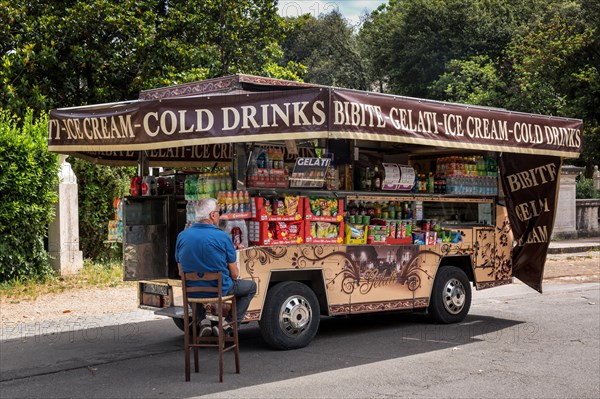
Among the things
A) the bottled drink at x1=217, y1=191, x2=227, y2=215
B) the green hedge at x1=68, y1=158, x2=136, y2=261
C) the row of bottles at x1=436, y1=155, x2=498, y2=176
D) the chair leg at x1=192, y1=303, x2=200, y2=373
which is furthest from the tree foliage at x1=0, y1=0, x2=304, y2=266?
the chair leg at x1=192, y1=303, x2=200, y2=373

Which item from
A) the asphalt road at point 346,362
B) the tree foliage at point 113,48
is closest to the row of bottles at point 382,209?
the asphalt road at point 346,362

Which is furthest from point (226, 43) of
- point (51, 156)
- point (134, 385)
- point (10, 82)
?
point (134, 385)

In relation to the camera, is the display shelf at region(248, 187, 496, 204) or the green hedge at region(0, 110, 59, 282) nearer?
the display shelf at region(248, 187, 496, 204)

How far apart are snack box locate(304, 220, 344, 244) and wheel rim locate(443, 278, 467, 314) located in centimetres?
208

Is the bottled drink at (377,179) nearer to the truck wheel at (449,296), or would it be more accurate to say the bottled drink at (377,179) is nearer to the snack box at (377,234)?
the snack box at (377,234)

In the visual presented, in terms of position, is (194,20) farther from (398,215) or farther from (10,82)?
(398,215)

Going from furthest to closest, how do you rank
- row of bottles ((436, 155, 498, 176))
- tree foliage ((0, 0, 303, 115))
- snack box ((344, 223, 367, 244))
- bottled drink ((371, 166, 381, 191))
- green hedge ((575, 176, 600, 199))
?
green hedge ((575, 176, 600, 199)) < tree foliage ((0, 0, 303, 115)) < row of bottles ((436, 155, 498, 176)) < bottled drink ((371, 166, 381, 191)) < snack box ((344, 223, 367, 244))

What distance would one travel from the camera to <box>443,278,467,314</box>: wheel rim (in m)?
9.84

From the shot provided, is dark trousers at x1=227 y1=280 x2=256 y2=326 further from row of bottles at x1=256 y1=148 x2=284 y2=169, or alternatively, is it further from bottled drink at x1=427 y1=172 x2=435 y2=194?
bottled drink at x1=427 y1=172 x2=435 y2=194

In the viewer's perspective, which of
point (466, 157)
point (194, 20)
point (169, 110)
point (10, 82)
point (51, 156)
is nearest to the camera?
point (169, 110)

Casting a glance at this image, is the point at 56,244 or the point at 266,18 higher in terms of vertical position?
the point at 266,18

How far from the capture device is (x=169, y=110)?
735cm

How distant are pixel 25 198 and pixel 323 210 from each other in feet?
21.2

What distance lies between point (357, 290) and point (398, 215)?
4.44 ft
